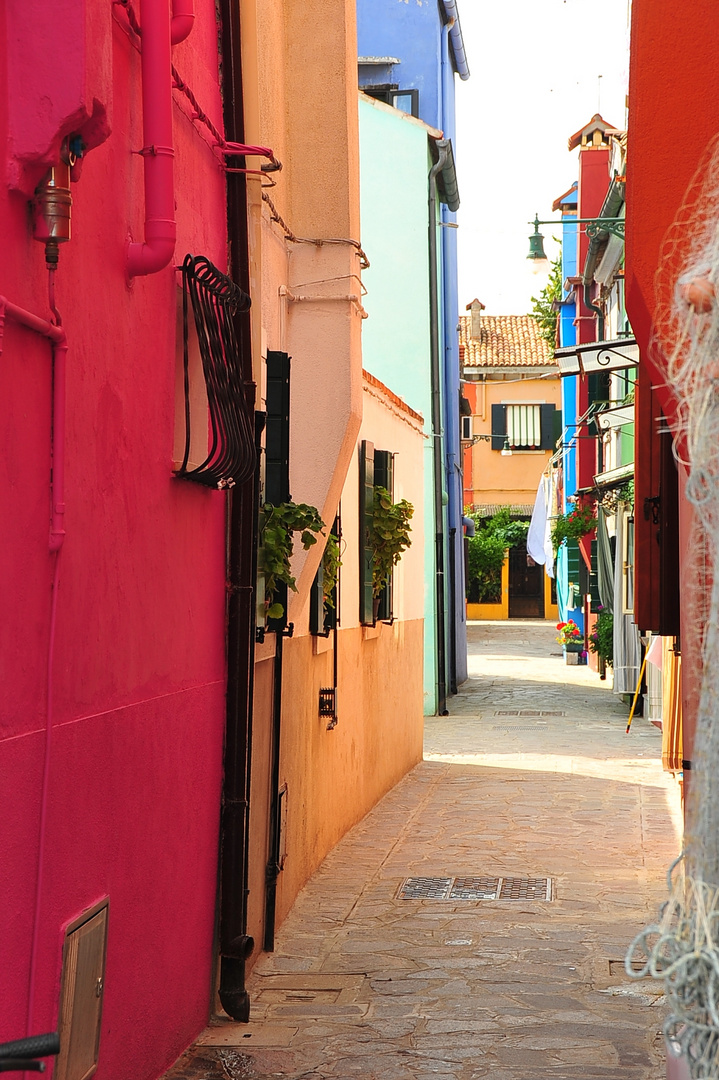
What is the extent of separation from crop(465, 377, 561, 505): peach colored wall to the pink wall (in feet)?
129

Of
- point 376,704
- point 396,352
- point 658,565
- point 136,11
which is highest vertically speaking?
point 396,352

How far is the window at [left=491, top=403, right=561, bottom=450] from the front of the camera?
148ft

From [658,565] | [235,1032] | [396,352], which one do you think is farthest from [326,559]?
[396,352]

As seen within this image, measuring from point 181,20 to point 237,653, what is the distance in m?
2.77

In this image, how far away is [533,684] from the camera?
75.0 ft

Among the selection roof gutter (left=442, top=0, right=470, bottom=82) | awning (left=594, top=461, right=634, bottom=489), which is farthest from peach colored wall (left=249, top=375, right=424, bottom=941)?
roof gutter (left=442, top=0, right=470, bottom=82)

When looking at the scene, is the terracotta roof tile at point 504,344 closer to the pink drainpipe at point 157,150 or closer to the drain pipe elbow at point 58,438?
the pink drainpipe at point 157,150

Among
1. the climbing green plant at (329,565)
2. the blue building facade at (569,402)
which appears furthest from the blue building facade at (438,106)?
the climbing green plant at (329,565)

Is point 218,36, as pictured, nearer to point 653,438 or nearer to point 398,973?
point 653,438

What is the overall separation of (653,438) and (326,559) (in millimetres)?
2307

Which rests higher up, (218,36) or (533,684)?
(218,36)

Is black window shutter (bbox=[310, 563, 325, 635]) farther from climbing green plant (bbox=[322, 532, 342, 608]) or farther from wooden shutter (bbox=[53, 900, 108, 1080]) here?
wooden shutter (bbox=[53, 900, 108, 1080])

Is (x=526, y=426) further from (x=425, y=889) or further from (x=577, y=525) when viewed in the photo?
(x=425, y=889)

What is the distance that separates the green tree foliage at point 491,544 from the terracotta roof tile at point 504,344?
5.29 m
